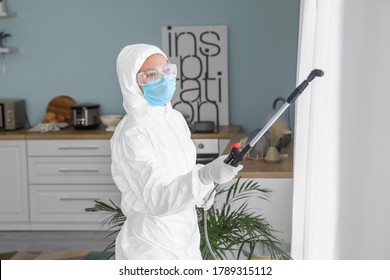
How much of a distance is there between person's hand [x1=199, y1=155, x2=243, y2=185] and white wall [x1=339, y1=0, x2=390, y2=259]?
53.0 inches

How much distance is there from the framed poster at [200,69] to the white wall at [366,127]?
2845 millimetres

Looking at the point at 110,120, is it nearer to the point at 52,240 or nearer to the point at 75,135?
the point at 75,135

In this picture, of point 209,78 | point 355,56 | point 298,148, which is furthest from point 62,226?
point 355,56

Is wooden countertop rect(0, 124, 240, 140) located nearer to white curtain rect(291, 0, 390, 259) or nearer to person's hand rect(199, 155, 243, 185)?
white curtain rect(291, 0, 390, 259)

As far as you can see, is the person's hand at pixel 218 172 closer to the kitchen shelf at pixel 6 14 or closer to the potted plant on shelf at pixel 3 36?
the kitchen shelf at pixel 6 14

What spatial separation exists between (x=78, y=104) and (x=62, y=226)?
1028 millimetres

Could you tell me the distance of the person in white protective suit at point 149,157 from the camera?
179 centimetres

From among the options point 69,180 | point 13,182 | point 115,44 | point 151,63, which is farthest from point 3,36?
point 151,63

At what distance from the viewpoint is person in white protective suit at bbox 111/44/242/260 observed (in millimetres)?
1792

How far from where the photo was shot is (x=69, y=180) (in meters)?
5.51

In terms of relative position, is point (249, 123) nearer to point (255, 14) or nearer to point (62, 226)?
point (255, 14)

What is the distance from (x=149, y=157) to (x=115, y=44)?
419 centimetres

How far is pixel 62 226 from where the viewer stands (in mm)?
5590

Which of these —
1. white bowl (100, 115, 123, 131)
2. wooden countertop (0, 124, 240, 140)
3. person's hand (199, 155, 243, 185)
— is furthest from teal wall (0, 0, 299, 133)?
person's hand (199, 155, 243, 185)
